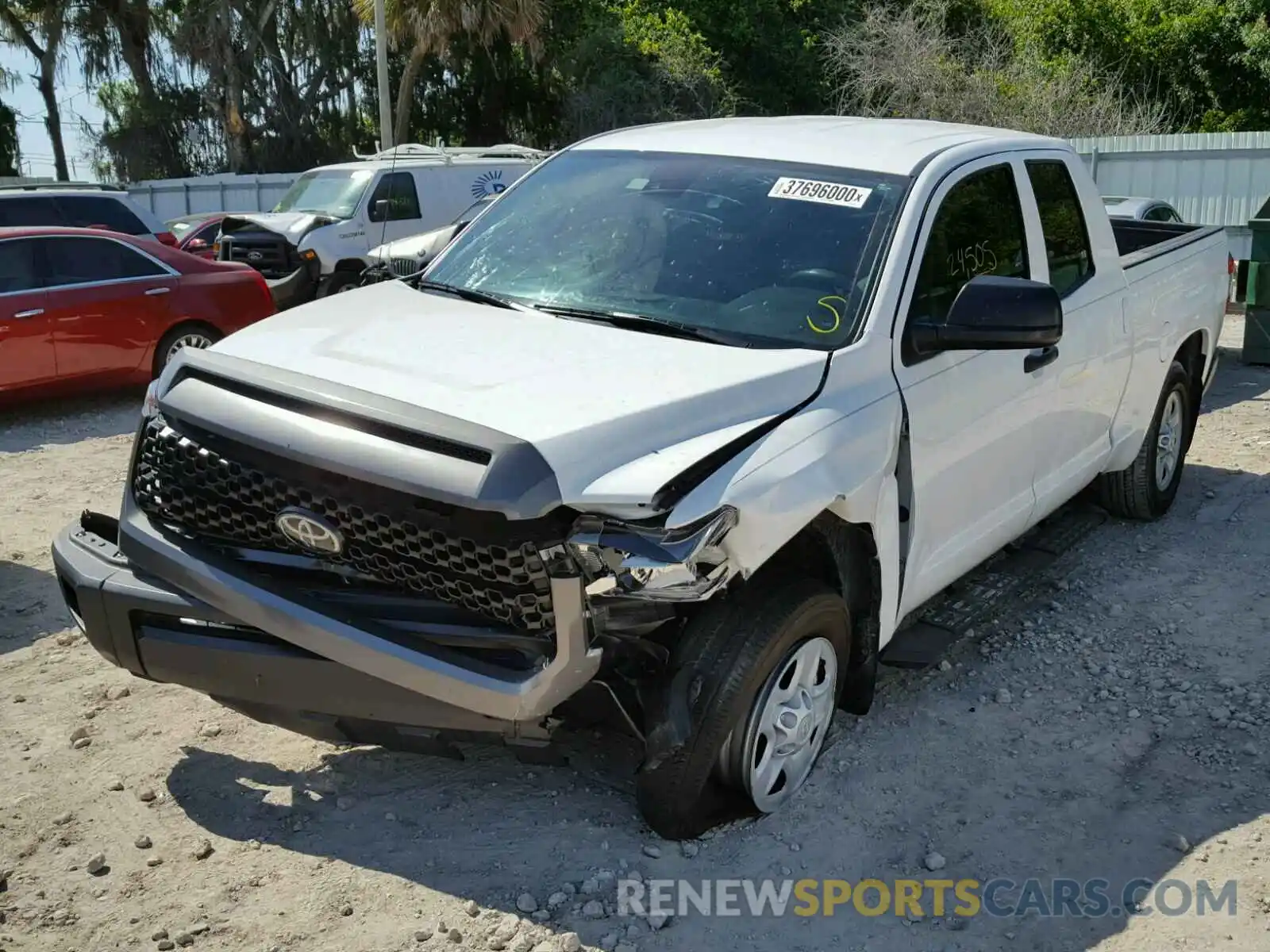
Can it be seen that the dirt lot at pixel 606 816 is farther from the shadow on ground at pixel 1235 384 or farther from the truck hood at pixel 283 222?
the truck hood at pixel 283 222

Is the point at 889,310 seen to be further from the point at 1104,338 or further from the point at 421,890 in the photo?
the point at 421,890

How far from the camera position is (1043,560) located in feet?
19.6

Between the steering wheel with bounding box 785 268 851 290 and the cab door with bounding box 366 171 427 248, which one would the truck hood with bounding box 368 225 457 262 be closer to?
the cab door with bounding box 366 171 427 248

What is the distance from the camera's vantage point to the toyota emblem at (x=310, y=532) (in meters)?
3.38

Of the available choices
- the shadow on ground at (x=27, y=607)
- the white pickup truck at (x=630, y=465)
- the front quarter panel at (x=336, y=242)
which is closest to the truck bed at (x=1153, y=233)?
the white pickup truck at (x=630, y=465)

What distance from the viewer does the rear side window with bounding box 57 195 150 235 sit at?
12.3 m

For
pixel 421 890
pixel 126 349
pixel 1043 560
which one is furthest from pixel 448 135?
pixel 421 890

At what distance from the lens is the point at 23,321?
9391 mm

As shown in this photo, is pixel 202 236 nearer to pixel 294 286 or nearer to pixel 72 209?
pixel 294 286

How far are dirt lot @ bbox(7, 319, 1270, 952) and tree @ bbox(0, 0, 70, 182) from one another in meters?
31.7

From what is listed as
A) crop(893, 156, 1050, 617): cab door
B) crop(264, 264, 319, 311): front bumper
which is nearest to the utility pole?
crop(264, 264, 319, 311): front bumper

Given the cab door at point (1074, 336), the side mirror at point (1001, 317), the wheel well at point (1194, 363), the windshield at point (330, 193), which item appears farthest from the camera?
the windshield at point (330, 193)

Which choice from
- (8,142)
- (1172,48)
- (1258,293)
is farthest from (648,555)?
(8,142)

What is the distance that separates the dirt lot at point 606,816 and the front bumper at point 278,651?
0.47 m
